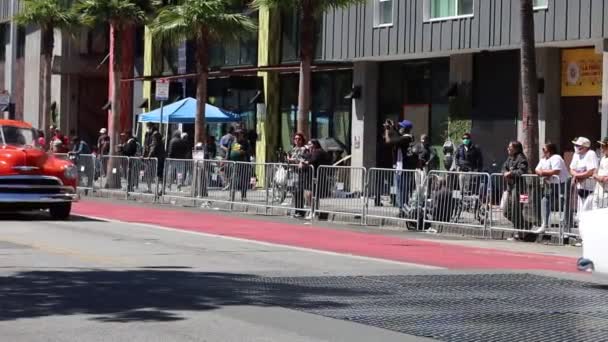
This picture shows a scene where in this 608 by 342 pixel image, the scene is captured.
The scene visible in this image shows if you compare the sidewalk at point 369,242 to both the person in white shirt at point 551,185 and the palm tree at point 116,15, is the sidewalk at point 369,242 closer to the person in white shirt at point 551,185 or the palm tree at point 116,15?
the person in white shirt at point 551,185

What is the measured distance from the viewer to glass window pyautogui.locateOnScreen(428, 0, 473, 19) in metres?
28.5

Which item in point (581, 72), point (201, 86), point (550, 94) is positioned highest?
point (581, 72)

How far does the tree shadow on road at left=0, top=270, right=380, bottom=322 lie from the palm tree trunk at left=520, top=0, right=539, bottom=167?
10.3 metres

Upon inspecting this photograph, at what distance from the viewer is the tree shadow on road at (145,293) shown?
10.3 metres

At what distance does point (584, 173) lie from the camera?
1966cm

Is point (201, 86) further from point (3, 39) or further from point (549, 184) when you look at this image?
point (3, 39)

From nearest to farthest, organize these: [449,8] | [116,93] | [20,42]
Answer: [449,8] → [116,93] → [20,42]

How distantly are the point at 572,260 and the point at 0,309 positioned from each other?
9700 mm

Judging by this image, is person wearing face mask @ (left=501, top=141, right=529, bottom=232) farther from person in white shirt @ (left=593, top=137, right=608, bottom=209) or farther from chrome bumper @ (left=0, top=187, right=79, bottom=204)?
chrome bumper @ (left=0, top=187, right=79, bottom=204)

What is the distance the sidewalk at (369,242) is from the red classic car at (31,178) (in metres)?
1.82

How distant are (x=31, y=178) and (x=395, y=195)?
7230mm

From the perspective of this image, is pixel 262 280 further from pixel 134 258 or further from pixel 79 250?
pixel 79 250

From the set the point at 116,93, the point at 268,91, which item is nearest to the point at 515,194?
the point at 268,91

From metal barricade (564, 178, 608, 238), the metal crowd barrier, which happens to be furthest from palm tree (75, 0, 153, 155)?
metal barricade (564, 178, 608, 238)
